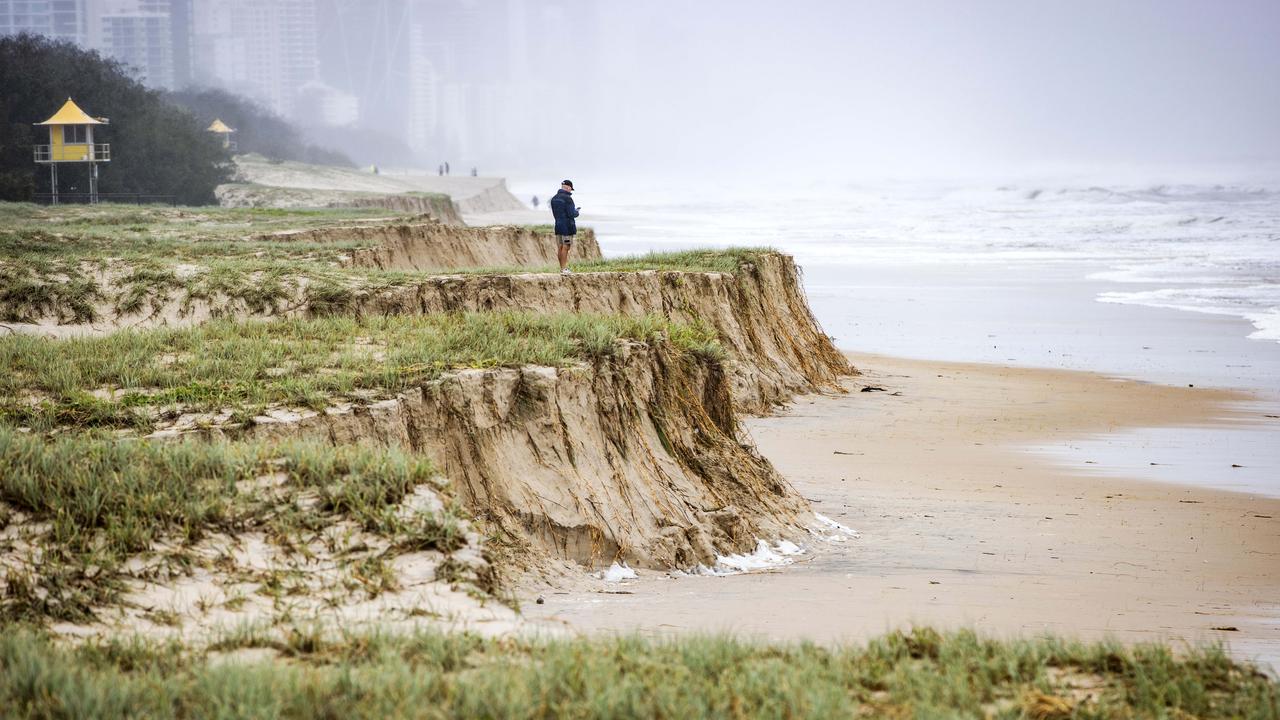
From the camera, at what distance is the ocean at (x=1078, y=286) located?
19.6 metres

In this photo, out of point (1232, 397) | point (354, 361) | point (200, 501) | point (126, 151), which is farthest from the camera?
point (126, 151)

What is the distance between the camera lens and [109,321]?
1747 cm

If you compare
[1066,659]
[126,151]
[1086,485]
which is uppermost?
[126,151]

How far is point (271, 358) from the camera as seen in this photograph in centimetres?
1125

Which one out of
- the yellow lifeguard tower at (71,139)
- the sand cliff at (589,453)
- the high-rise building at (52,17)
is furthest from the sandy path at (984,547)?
the high-rise building at (52,17)

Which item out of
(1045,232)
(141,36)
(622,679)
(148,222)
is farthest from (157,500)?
(141,36)

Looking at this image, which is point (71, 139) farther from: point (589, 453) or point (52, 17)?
point (52, 17)

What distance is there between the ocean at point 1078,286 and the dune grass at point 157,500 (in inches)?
466

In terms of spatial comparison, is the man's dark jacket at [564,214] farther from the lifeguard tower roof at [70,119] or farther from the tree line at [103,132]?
the tree line at [103,132]

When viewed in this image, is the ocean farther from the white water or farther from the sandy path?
the sandy path

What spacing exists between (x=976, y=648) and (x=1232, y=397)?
18936mm

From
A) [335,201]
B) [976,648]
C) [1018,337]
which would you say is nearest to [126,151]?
[335,201]

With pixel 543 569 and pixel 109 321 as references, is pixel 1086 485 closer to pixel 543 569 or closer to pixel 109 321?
pixel 543 569

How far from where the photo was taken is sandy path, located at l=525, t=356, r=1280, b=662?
9078 mm
